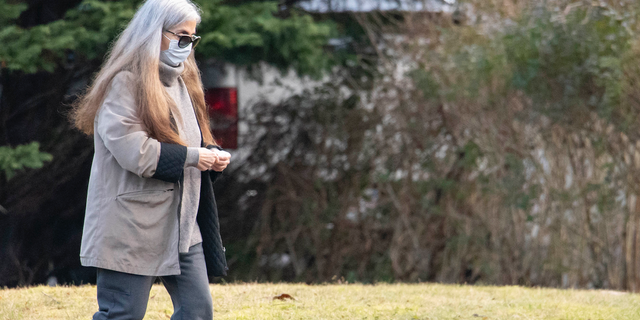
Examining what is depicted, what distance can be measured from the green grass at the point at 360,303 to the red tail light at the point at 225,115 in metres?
2.72

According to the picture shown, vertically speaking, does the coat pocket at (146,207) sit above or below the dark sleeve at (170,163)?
below

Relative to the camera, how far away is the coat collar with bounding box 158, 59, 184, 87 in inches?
108

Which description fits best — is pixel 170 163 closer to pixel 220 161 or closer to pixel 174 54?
pixel 220 161

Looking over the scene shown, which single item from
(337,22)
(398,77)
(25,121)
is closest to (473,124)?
(398,77)

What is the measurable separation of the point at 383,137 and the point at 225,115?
5.82ft

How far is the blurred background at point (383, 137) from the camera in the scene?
5902mm

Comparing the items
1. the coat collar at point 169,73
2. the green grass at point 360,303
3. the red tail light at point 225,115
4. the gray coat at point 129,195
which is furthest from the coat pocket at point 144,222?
the red tail light at point 225,115

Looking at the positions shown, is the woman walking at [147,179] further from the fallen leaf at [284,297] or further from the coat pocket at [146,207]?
the fallen leaf at [284,297]

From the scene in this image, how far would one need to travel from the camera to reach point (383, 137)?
7527mm

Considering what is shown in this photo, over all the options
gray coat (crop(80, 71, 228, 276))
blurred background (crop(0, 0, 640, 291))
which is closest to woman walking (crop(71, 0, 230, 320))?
gray coat (crop(80, 71, 228, 276))

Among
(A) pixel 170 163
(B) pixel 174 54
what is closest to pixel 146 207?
(A) pixel 170 163

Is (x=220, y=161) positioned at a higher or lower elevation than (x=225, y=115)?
higher

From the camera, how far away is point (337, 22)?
749 centimetres

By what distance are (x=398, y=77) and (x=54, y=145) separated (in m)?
3.69
